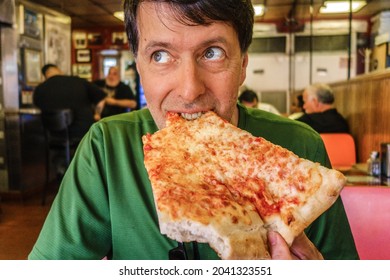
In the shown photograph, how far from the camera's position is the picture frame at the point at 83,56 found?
21.9 ft

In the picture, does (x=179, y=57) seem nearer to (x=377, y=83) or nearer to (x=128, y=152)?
(x=128, y=152)

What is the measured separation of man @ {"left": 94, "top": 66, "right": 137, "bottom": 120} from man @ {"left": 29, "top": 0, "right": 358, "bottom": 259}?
12.4 feet

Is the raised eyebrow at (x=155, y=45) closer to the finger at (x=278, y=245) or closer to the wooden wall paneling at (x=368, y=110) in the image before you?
the finger at (x=278, y=245)

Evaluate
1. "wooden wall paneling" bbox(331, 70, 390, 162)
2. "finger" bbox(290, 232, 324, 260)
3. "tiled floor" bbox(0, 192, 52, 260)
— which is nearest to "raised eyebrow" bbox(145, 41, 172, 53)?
"finger" bbox(290, 232, 324, 260)

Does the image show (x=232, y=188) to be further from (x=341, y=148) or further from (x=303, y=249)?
(x=341, y=148)

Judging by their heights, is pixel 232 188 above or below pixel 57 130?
above

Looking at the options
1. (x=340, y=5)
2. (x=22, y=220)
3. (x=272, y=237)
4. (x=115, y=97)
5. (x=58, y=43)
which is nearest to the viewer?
(x=272, y=237)

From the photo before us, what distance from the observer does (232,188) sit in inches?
24.9

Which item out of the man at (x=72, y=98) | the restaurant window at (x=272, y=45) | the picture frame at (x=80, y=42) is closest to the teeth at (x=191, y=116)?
the man at (x=72, y=98)

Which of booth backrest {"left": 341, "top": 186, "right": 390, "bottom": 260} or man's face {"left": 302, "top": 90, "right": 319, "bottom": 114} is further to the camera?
man's face {"left": 302, "top": 90, "right": 319, "bottom": 114}

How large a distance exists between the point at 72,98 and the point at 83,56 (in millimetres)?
3138

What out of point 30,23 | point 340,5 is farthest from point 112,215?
point 340,5

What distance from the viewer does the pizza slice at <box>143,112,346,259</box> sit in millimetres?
541

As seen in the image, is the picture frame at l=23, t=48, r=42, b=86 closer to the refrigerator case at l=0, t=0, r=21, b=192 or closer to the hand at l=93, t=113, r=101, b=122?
the refrigerator case at l=0, t=0, r=21, b=192
